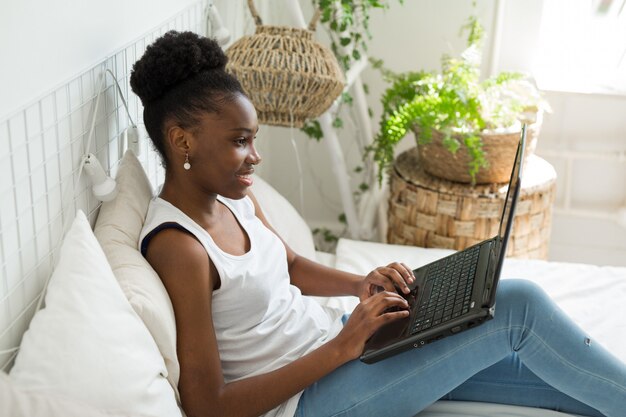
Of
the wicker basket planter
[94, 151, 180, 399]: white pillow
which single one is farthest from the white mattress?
[94, 151, 180, 399]: white pillow

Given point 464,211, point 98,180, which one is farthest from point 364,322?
point 464,211

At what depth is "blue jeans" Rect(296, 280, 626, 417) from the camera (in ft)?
4.71

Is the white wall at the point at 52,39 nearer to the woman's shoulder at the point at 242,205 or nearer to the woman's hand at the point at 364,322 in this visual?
the woman's shoulder at the point at 242,205

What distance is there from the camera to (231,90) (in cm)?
145

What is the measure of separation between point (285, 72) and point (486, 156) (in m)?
0.72

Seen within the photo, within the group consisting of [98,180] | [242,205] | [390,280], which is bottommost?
[390,280]

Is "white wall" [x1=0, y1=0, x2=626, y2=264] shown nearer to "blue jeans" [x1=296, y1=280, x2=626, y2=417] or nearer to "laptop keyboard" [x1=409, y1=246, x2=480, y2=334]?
"laptop keyboard" [x1=409, y1=246, x2=480, y2=334]

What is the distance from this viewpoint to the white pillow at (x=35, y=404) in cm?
102

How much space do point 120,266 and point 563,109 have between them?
202 cm

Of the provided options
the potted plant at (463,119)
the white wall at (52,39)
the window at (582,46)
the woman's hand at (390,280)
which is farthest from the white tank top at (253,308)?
the window at (582,46)

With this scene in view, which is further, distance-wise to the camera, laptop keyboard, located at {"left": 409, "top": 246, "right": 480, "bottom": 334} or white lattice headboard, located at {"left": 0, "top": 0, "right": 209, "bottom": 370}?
laptop keyboard, located at {"left": 409, "top": 246, "right": 480, "bottom": 334}

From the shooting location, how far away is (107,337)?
117cm

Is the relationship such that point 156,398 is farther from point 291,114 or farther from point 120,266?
point 291,114

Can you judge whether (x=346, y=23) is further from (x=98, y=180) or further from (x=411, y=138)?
(x=98, y=180)
